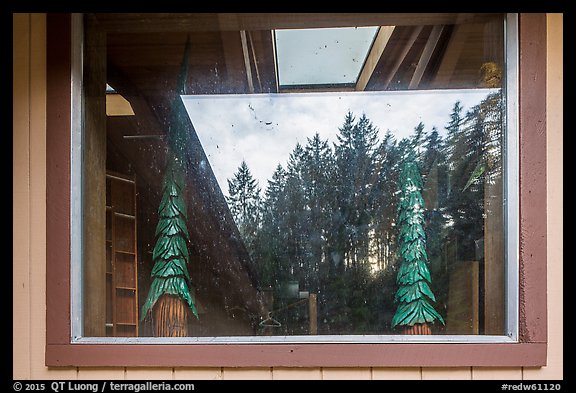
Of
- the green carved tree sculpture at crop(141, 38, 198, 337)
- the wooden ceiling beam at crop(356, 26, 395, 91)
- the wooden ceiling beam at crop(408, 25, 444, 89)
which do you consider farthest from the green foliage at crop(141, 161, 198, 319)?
the wooden ceiling beam at crop(408, 25, 444, 89)

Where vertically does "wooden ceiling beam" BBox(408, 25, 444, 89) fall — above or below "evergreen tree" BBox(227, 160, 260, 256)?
above

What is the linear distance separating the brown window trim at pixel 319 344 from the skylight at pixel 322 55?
18.2 inches

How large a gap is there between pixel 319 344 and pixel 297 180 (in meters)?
0.48

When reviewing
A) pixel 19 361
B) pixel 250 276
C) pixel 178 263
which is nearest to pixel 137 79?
pixel 178 263

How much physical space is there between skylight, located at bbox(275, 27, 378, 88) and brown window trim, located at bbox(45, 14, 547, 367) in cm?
46

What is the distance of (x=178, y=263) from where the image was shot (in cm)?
151

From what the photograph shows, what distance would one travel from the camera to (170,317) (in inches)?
58.2

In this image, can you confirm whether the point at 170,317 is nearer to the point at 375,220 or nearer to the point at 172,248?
the point at 172,248

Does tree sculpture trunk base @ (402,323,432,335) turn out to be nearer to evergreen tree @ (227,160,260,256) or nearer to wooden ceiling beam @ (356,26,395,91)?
evergreen tree @ (227,160,260,256)

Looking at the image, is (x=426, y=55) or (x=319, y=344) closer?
(x=319, y=344)

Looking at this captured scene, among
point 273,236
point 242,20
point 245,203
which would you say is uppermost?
point 242,20

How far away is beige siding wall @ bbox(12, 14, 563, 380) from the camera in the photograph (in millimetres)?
1364

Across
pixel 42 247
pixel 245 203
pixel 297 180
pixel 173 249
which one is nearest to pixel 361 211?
pixel 297 180

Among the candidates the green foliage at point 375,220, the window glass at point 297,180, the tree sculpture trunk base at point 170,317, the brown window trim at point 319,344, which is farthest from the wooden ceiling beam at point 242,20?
the tree sculpture trunk base at point 170,317
